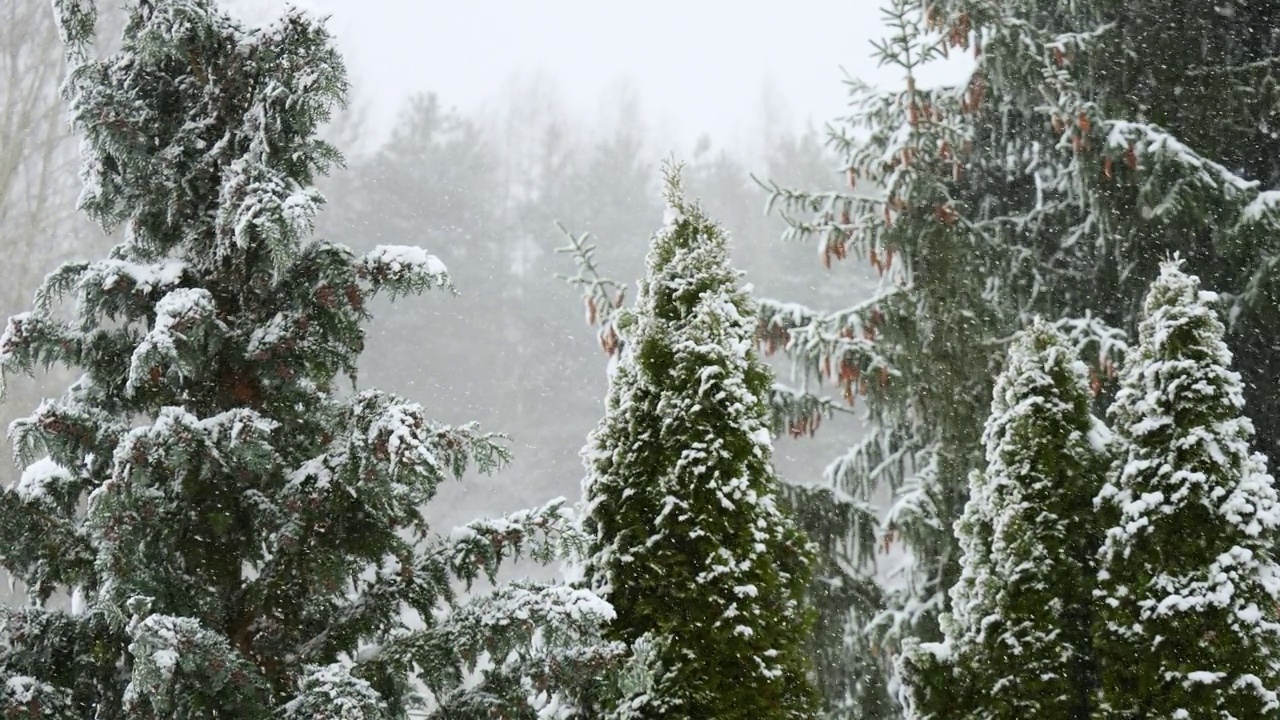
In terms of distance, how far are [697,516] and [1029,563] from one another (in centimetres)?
171

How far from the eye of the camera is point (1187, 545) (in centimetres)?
502

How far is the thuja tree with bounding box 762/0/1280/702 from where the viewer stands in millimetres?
8523

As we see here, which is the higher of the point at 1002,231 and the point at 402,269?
the point at 1002,231

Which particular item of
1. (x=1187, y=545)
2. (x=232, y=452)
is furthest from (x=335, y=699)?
(x=1187, y=545)

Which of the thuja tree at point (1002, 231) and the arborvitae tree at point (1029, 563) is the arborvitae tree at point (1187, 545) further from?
the thuja tree at point (1002, 231)

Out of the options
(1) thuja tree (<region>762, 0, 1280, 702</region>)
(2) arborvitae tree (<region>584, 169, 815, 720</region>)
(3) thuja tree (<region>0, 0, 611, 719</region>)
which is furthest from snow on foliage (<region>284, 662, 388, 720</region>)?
(1) thuja tree (<region>762, 0, 1280, 702</region>)

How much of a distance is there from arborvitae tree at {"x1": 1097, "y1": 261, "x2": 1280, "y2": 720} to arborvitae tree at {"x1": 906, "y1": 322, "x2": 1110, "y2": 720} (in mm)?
216

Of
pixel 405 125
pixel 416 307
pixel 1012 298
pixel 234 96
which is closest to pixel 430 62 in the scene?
pixel 405 125

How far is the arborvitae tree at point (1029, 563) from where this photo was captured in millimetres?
5422

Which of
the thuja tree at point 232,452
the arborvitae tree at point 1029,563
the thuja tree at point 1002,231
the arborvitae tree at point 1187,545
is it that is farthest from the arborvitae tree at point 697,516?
the thuja tree at point 1002,231

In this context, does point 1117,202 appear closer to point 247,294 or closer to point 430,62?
point 247,294

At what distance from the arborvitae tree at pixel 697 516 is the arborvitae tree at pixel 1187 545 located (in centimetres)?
145

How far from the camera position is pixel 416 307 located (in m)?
26.0

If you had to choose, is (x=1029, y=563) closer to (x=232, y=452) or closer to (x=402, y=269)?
(x=402, y=269)
